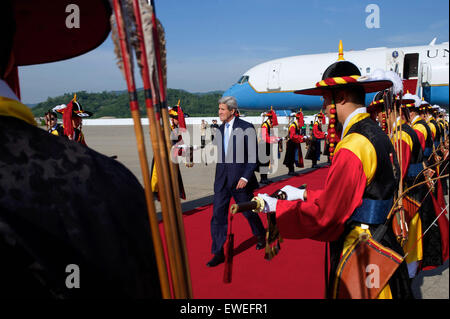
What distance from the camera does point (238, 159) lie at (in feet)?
14.8

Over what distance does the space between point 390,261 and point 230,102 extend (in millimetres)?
2927

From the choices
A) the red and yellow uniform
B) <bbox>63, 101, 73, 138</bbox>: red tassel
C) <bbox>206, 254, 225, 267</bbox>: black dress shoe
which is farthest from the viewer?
<bbox>63, 101, 73, 138</bbox>: red tassel

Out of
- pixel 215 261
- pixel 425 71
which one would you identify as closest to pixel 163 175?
pixel 215 261

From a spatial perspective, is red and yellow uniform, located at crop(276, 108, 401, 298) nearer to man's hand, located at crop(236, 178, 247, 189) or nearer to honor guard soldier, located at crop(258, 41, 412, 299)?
honor guard soldier, located at crop(258, 41, 412, 299)

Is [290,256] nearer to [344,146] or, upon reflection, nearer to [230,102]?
[230,102]

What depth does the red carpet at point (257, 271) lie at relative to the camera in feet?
11.7

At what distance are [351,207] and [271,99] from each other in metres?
20.3

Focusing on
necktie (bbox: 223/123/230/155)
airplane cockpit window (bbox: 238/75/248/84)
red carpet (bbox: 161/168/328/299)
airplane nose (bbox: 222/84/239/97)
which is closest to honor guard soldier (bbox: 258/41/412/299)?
red carpet (bbox: 161/168/328/299)

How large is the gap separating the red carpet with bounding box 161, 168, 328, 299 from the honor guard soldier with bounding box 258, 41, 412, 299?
1387 millimetres

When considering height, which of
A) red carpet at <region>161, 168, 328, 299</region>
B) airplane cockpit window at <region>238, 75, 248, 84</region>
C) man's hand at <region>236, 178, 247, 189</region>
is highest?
airplane cockpit window at <region>238, 75, 248, 84</region>

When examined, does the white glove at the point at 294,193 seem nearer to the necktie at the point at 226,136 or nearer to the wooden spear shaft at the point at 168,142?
the wooden spear shaft at the point at 168,142

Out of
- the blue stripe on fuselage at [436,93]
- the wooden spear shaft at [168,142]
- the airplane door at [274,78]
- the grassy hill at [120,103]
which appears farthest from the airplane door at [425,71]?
the grassy hill at [120,103]

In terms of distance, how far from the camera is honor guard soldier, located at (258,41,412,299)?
84.2 inches

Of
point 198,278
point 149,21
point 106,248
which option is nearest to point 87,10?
point 149,21
